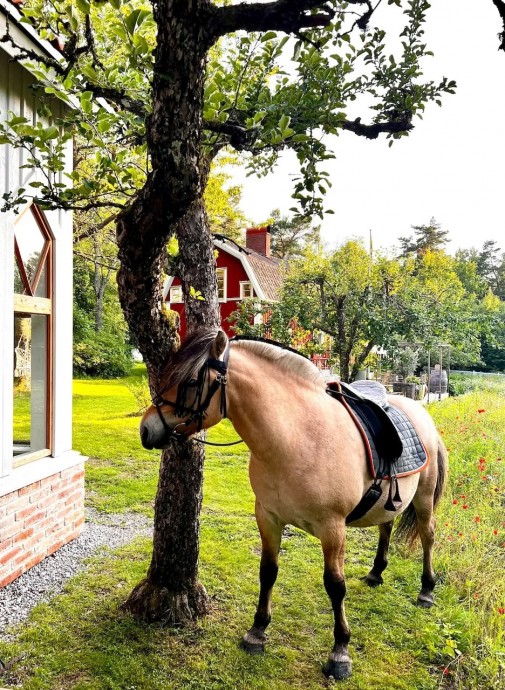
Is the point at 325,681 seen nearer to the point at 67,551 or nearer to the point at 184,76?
the point at 67,551

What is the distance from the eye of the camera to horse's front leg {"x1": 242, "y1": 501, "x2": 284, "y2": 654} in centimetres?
278

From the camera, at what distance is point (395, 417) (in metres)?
3.40

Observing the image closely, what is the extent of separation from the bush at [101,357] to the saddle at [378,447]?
16329mm

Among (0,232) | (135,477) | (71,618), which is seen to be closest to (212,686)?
(71,618)

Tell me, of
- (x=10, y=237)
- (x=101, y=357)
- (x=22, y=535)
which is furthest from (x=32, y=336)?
(x=101, y=357)

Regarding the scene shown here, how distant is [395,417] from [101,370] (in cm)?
1673

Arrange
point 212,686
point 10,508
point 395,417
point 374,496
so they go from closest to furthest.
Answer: point 212,686
point 374,496
point 395,417
point 10,508

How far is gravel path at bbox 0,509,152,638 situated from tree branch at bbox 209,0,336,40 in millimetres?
3528

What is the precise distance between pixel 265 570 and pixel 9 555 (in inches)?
79.4

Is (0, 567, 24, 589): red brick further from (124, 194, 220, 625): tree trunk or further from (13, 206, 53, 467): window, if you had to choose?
(124, 194, 220, 625): tree trunk

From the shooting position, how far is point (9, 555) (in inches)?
143

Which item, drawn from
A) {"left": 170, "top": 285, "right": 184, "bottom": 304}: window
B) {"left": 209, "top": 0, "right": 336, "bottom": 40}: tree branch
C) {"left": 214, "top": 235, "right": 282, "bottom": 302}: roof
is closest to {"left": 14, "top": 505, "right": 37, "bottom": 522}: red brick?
{"left": 209, "top": 0, "right": 336, "bottom": 40}: tree branch

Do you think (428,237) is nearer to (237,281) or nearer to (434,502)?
(237,281)

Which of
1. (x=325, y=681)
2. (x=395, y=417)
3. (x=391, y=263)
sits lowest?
(x=325, y=681)
